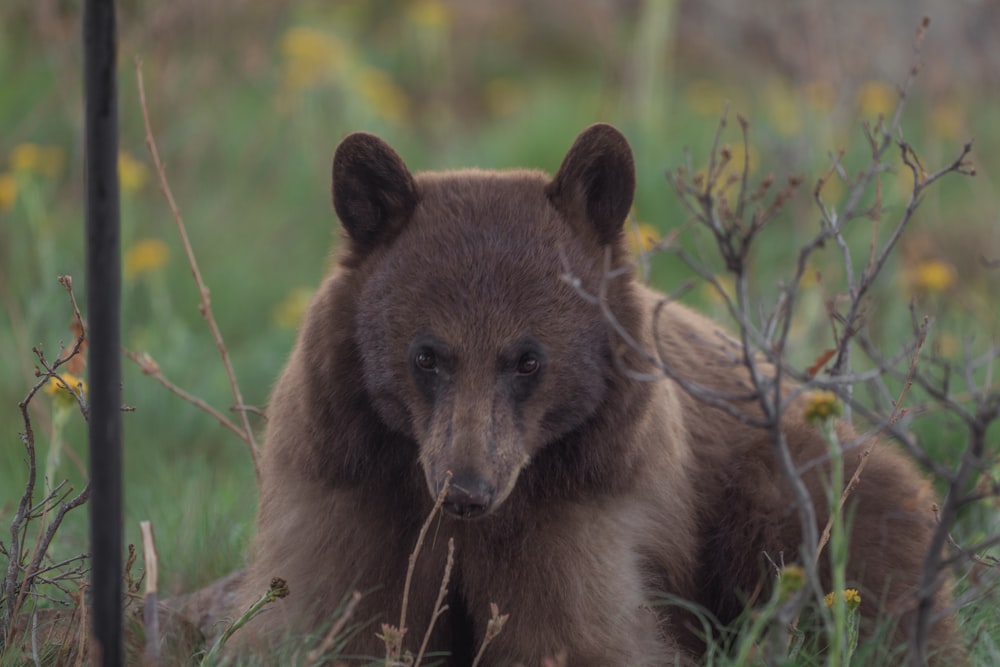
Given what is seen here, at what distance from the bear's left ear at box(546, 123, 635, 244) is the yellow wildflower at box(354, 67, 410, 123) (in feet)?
20.0

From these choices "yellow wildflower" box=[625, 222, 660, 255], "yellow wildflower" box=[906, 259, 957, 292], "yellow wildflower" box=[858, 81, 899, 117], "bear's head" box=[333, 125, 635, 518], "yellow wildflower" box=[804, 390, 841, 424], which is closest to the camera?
"yellow wildflower" box=[804, 390, 841, 424]

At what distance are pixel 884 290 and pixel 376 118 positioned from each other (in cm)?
389

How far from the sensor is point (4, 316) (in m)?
7.26

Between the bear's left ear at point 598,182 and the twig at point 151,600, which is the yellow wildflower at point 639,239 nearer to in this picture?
the bear's left ear at point 598,182

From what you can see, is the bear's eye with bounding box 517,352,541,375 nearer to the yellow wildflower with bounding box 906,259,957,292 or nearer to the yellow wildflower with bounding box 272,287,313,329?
the yellow wildflower with bounding box 906,259,957,292

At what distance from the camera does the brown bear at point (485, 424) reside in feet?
10.9

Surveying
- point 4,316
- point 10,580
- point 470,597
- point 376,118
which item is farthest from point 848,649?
point 376,118

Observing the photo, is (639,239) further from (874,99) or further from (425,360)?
(874,99)

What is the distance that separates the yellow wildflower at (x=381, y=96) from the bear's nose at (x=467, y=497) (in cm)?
675

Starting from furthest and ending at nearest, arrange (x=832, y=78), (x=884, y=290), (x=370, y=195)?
(x=832, y=78) < (x=884, y=290) < (x=370, y=195)

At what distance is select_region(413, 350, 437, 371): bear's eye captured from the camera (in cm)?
332

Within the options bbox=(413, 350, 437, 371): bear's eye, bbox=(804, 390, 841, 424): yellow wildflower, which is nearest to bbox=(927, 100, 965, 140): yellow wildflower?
bbox=(413, 350, 437, 371): bear's eye

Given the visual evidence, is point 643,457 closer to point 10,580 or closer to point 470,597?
point 470,597

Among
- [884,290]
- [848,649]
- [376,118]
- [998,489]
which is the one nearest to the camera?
[998,489]
